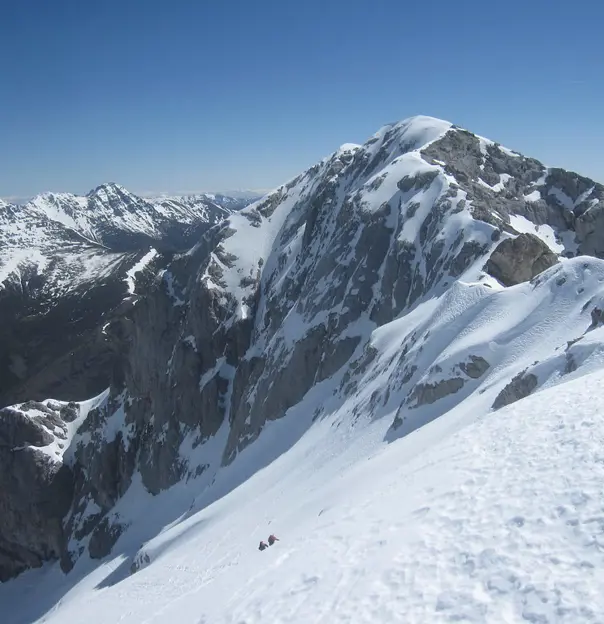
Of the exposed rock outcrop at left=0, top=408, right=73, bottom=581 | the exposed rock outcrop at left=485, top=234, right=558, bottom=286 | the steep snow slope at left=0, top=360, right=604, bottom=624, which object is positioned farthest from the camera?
the exposed rock outcrop at left=0, top=408, right=73, bottom=581

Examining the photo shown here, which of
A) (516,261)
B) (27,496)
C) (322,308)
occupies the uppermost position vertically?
(27,496)

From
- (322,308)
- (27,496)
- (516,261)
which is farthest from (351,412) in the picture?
(27,496)

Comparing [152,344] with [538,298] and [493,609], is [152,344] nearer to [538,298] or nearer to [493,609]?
[538,298]

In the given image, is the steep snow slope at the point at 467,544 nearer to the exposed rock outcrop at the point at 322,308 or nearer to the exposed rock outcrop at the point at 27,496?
the exposed rock outcrop at the point at 322,308

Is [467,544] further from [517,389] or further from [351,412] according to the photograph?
[351,412]

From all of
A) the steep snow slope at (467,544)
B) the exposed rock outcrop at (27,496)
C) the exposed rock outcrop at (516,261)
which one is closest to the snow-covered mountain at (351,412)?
the steep snow slope at (467,544)

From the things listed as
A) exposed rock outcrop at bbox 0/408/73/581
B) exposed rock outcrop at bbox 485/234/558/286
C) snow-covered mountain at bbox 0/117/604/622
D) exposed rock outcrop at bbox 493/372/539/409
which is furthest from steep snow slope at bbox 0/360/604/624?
exposed rock outcrop at bbox 0/408/73/581

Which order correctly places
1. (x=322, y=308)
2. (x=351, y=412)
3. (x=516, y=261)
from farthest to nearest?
(x=322, y=308) < (x=516, y=261) < (x=351, y=412)

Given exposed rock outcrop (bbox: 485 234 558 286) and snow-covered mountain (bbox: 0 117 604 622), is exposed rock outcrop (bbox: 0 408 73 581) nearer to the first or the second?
snow-covered mountain (bbox: 0 117 604 622)

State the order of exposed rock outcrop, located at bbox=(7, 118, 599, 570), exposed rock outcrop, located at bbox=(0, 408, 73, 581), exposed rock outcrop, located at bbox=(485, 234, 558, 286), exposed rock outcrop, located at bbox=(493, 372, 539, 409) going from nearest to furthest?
1. exposed rock outcrop, located at bbox=(493, 372, 539, 409)
2. exposed rock outcrop, located at bbox=(485, 234, 558, 286)
3. exposed rock outcrop, located at bbox=(7, 118, 599, 570)
4. exposed rock outcrop, located at bbox=(0, 408, 73, 581)
